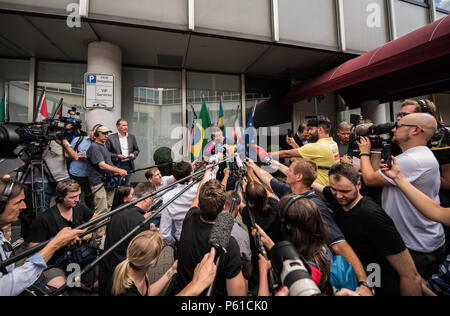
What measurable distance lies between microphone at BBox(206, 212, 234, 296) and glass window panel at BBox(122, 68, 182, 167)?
5286 millimetres

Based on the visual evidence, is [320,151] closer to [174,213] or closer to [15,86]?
[174,213]

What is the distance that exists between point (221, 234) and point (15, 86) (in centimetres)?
732

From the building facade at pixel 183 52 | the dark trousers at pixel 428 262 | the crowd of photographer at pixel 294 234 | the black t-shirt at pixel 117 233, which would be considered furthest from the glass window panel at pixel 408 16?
the black t-shirt at pixel 117 233

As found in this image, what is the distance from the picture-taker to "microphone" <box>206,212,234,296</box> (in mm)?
859

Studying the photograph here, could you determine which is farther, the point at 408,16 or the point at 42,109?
the point at 408,16

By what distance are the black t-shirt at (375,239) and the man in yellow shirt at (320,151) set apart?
3.29ft

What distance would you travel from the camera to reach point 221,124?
603 centimetres

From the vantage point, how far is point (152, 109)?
607 centimetres

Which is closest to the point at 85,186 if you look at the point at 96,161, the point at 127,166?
the point at 96,161

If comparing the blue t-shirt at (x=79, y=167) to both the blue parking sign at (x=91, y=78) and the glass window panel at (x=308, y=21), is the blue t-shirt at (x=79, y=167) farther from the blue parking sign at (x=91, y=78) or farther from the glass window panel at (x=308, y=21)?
the glass window panel at (x=308, y=21)

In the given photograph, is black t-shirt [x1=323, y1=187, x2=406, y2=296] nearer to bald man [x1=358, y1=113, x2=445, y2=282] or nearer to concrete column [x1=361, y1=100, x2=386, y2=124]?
bald man [x1=358, y1=113, x2=445, y2=282]

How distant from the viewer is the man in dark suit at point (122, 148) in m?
3.87
